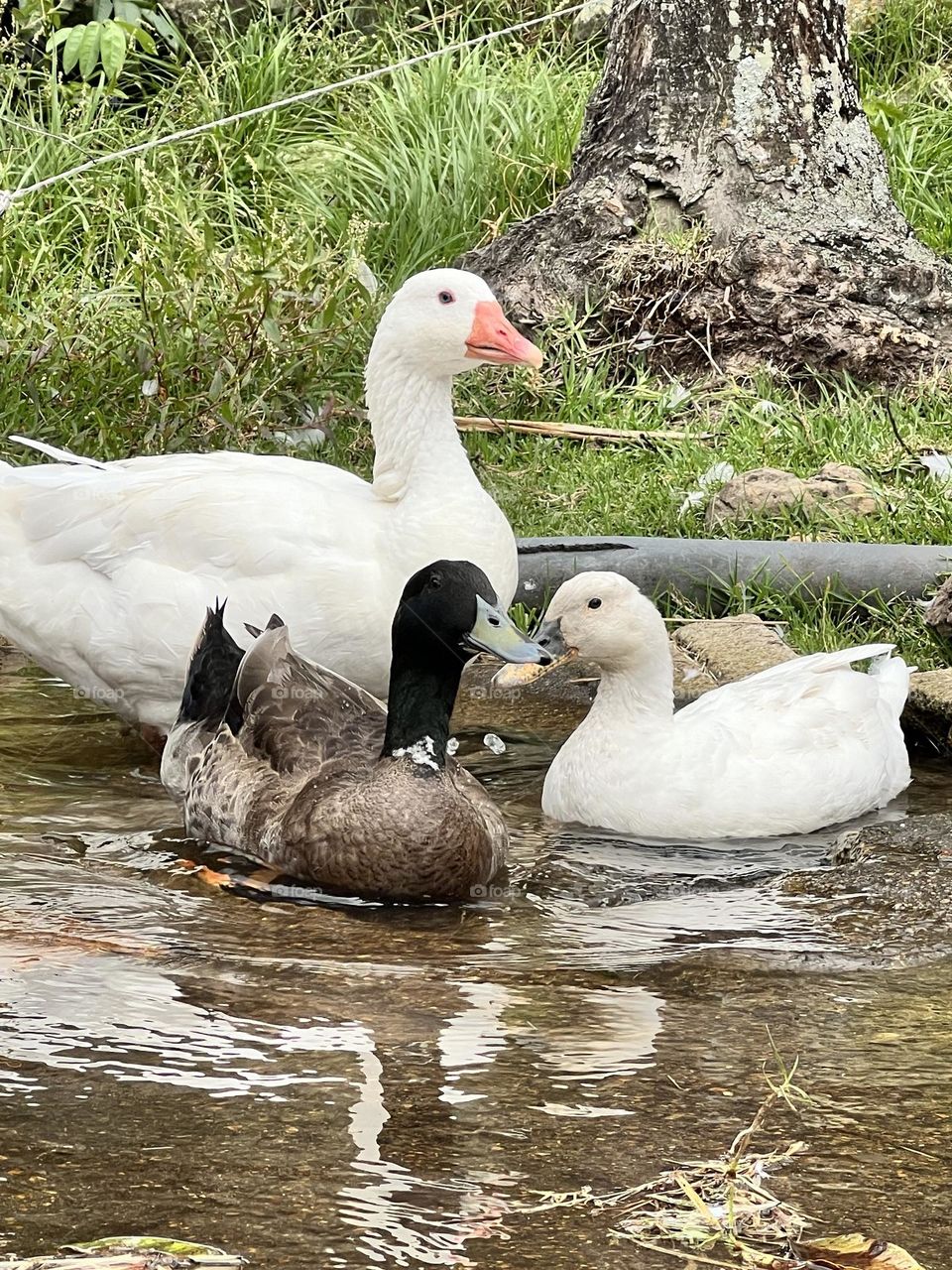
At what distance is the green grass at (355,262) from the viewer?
7.15 meters

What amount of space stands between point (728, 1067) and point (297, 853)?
1.47m

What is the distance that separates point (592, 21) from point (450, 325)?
6.20m

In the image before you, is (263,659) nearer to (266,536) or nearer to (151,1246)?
(266,536)

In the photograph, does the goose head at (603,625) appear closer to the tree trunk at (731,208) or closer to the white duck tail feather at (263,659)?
the white duck tail feather at (263,659)

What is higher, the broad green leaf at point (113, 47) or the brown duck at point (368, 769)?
the broad green leaf at point (113, 47)

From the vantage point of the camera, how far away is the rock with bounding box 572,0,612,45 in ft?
36.1

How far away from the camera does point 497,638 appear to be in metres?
4.41

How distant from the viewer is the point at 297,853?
4488 millimetres

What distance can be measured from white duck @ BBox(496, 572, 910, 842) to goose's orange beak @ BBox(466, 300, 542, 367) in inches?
29.1

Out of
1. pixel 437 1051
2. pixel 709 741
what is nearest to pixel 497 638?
pixel 709 741

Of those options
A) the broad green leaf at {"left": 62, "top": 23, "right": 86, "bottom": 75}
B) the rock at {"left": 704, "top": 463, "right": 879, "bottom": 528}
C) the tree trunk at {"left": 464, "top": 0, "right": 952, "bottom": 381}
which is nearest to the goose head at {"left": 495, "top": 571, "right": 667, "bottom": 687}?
the rock at {"left": 704, "top": 463, "right": 879, "bottom": 528}

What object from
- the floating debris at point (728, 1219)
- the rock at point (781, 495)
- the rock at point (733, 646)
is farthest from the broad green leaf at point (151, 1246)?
the rock at point (781, 495)

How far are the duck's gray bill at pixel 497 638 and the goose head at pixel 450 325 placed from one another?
1.20m

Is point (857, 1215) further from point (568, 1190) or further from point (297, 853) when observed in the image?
point (297, 853)
